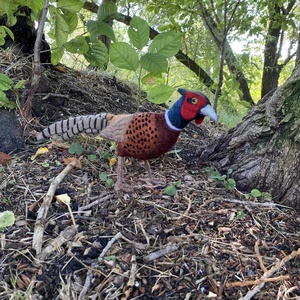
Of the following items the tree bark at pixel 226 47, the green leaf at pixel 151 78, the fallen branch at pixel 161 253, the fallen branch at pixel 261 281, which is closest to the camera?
the fallen branch at pixel 261 281

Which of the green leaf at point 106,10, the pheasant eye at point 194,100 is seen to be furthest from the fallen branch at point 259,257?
the green leaf at point 106,10

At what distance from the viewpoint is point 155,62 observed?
2.02m

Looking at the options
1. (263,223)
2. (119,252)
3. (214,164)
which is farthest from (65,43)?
(263,223)

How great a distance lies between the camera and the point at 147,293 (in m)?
1.33

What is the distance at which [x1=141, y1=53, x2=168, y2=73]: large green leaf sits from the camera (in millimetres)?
2012

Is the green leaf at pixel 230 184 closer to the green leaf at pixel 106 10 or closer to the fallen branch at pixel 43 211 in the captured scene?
the fallen branch at pixel 43 211

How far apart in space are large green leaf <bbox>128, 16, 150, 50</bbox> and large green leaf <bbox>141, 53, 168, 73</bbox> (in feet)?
0.26

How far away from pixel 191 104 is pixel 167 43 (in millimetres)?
478

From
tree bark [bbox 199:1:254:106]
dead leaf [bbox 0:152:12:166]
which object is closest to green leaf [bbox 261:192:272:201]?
dead leaf [bbox 0:152:12:166]

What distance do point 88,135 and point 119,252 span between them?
3.47 ft

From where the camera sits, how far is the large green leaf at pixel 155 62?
201 centimetres

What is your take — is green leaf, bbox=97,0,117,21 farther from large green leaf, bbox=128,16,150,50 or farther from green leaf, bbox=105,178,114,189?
green leaf, bbox=105,178,114,189

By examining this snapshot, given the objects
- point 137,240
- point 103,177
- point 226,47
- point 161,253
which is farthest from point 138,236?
point 226,47

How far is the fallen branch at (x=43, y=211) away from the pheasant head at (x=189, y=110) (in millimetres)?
585
